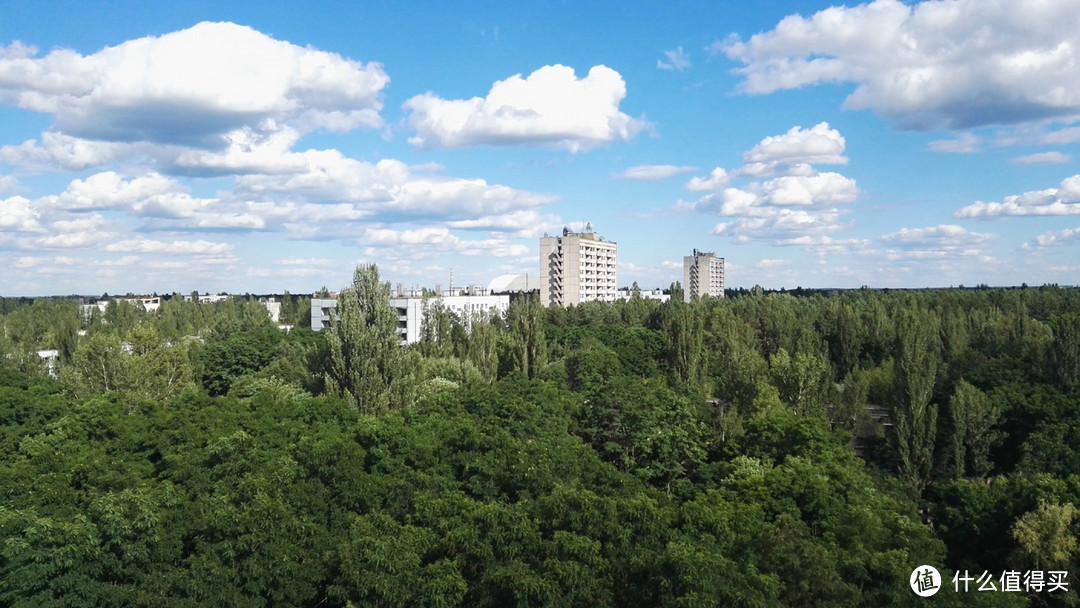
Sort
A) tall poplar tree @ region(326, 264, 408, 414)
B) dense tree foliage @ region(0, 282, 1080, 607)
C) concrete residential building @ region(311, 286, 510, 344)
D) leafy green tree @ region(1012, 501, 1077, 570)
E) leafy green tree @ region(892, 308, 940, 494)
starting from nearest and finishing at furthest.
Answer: dense tree foliage @ region(0, 282, 1080, 607) → leafy green tree @ region(1012, 501, 1077, 570) → leafy green tree @ region(892, 308, 940, 494) → tall poplar tree @ region(326, 264, 408, 414) → concrete residential building @ region(311, 286, 510, 344)

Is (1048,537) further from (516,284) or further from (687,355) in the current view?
(516,284)

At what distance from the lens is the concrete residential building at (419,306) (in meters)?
72.2

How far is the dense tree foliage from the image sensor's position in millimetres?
16047

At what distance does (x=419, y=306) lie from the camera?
3012 inches

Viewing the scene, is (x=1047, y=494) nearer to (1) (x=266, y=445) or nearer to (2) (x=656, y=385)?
(2) (x=656, y=385)

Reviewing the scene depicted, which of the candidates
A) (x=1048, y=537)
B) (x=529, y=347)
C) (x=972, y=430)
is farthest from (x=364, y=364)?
(x=972, y=430)

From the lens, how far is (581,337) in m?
64.6

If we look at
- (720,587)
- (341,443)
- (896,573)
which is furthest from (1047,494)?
(341,443)

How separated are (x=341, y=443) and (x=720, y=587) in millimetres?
11983

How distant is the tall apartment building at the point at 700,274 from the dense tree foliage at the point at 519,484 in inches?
4433

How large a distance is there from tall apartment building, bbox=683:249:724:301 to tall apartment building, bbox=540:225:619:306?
46.5m

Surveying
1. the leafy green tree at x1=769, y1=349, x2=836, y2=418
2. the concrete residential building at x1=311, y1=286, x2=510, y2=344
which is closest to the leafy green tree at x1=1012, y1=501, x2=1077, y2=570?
the leafy green tree at x1=769, y1=349, x2=836, y2=418

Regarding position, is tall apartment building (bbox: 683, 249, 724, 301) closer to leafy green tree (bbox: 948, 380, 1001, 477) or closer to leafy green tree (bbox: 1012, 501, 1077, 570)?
leafy green tree (bbox: 948, 380, 1001, 477)

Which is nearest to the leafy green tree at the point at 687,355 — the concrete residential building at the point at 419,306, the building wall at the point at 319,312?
the concrete residential building at the point at 419,306
